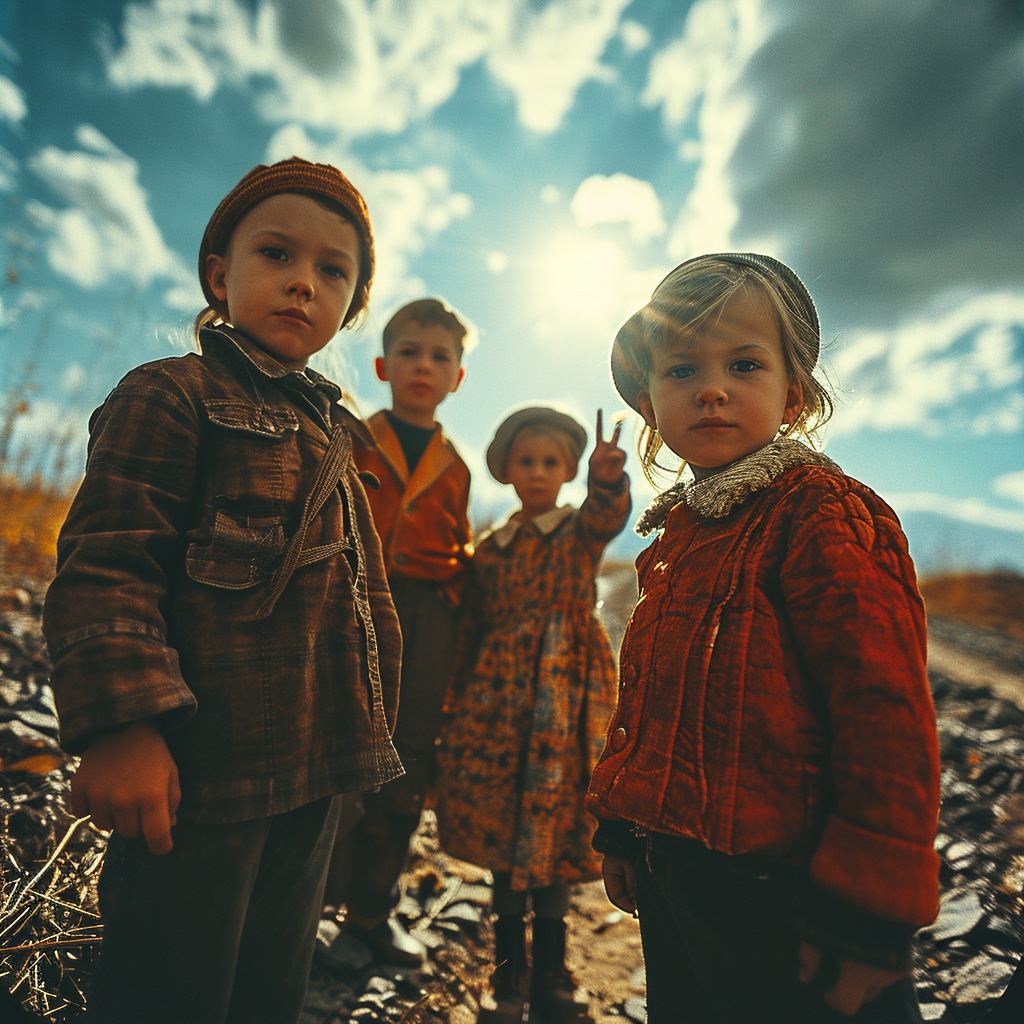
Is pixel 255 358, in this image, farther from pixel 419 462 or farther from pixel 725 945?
pixel 725 945

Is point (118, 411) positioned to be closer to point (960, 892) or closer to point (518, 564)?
point (518, 564)

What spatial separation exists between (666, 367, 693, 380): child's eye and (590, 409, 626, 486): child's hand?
94cm

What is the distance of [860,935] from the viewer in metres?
0.80

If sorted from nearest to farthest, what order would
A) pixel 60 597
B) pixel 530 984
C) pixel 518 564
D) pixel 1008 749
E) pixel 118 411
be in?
pixel 60 597 → pixel 118 411 → pixel 530 984 → pixel 518 564 → pixel 1008 749

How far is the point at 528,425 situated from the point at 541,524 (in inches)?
21.6

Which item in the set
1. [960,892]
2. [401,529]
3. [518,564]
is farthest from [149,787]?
[960,892]

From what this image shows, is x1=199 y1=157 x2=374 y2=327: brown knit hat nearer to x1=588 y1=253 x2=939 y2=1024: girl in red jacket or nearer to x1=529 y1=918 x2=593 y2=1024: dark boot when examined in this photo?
x1=588 y1=253 x2=939 y2=1024: girl in red jacket

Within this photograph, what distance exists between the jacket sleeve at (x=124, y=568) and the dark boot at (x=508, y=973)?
177 centimetres

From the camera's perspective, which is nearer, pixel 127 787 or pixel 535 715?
pixel 127 787

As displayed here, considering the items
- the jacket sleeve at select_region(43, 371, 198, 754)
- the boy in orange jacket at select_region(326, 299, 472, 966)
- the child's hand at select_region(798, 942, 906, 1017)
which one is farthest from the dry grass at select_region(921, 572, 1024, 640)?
the jacket sleeve at select_region(43, 371, 198, 754)

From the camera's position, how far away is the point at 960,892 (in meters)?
2.46

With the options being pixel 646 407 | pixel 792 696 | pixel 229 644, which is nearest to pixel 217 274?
pixel 229 644

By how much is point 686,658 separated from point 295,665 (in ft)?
2.69

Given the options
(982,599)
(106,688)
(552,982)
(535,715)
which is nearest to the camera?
(106,688)
